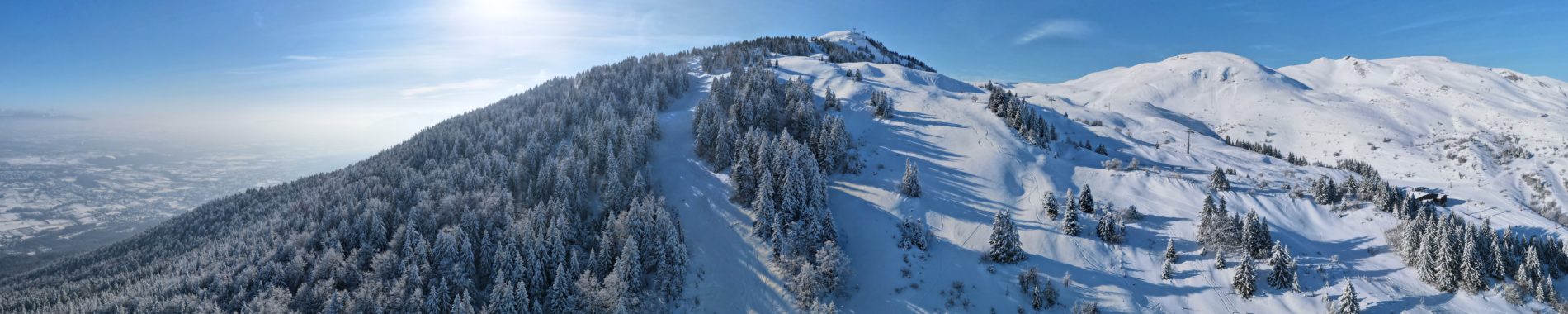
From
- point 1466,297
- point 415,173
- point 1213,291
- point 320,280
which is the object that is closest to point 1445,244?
point 1466,297

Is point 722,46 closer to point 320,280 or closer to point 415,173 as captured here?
point 415,173

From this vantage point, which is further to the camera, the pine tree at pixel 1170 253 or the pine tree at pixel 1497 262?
the pine tree at pixel 1170 253

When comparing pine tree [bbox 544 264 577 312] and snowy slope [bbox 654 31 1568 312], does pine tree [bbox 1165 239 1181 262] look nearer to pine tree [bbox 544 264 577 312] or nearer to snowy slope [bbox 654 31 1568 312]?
snowy slope [bbox 654 31 1568 312]

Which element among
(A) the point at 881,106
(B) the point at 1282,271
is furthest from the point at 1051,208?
(A) the point at 881,106

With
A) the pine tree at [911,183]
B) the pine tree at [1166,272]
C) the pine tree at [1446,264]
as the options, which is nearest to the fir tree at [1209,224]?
the pine tree at [1166,272]

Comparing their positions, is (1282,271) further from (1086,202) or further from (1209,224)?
(1086,202)

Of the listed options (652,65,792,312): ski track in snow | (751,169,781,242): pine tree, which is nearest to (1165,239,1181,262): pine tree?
(652,65,792,312): ski track in snow

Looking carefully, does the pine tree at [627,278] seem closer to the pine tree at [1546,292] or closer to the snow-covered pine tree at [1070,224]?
the snow-covered pine tree at [1070,224]
